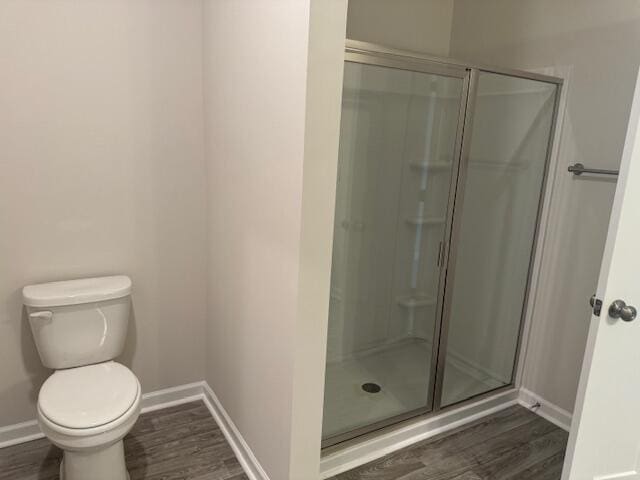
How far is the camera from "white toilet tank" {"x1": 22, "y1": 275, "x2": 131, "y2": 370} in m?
1.95

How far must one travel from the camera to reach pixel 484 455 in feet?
7.40

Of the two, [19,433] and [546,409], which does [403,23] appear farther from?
[19,433]

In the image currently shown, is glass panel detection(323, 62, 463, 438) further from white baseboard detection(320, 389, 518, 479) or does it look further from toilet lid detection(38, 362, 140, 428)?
toilet lid detection(38, 362, 140, 428)

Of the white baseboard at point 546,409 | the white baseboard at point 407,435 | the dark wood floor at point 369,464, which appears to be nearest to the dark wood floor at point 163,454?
the dark wood floor at point 369,464

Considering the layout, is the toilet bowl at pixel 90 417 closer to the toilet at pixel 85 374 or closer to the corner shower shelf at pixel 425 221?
the toilet at pixel 85 374

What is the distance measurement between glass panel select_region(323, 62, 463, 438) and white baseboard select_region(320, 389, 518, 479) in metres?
0.10

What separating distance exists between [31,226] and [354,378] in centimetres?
178

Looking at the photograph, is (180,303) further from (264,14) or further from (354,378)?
(264,14)

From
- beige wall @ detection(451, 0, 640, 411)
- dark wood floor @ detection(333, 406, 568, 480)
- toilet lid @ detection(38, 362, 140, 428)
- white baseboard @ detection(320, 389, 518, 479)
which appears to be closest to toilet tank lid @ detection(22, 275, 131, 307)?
toilet lid @ detection(38, 362, 140, 428)

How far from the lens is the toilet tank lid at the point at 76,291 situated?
76.4 inches

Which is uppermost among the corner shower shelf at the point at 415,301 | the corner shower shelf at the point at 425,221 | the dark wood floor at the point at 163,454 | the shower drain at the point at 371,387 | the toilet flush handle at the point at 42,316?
the corner shower shelf at the point at 425,221

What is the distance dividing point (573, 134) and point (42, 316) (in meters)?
2.66

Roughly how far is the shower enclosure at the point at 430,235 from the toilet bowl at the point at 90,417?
0.90m

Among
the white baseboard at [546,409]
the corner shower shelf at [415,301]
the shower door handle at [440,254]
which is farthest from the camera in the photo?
the corner shower shelf at [415,301]
